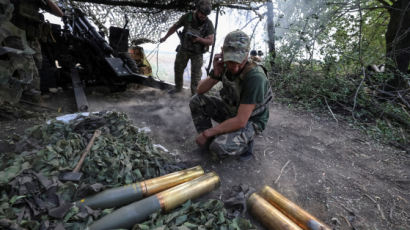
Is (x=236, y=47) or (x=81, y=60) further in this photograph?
(x=81, y=60)

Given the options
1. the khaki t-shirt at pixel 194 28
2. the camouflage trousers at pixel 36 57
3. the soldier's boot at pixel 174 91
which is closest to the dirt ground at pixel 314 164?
the camouflage trousers at pixel 36 57

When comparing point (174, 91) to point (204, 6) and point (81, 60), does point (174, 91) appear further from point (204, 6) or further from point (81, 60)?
point (81, 60)

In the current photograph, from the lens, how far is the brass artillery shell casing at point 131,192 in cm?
155

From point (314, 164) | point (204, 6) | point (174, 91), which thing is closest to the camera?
point (314, 164)

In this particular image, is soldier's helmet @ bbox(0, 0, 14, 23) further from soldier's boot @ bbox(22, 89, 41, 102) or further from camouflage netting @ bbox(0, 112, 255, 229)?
camouflage netting @ bbox(0, 112, 255, 229)

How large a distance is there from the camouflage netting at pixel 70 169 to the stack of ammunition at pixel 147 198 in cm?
7

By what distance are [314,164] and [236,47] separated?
1.82 m

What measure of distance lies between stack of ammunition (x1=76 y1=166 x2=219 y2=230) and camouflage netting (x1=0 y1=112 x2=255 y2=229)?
0.07 m

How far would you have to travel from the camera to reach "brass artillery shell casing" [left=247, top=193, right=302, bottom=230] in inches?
64.3

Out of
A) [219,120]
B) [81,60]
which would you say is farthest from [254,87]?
[81,60]

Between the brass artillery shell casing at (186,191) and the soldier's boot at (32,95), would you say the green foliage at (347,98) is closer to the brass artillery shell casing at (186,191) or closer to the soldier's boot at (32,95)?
the brass artillery shell casing at (186,191)

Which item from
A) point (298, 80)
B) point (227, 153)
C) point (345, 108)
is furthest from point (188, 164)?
point (298, 80)

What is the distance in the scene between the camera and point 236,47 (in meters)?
2.12

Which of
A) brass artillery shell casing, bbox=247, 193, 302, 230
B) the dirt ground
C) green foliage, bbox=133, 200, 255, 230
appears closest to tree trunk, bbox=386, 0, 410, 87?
the dirt ground
